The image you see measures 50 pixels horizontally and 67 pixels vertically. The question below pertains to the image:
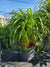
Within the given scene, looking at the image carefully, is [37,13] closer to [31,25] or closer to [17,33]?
[31,25]

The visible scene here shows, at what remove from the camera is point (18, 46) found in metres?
1.47

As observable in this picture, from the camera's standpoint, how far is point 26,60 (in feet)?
4.78

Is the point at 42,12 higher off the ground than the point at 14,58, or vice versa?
the point at 42,12

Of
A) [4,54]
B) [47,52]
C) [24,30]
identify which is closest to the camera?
[24,30]

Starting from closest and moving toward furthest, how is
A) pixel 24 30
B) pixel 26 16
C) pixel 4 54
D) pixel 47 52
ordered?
pixel 24 30 < pixel 26 16 < pixel 4 54 < pixel 47 52

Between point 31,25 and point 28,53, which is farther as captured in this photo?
point 28,53

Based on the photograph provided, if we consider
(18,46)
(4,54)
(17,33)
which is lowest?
(4,54)

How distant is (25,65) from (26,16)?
771 mm

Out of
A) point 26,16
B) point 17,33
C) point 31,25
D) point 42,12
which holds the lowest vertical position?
point 17,33

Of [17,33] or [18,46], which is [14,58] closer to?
[18,46]

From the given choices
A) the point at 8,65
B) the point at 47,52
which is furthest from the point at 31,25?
the point at 47,52

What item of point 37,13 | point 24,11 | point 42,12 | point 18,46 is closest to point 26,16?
point 24,11

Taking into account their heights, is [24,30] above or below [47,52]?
above

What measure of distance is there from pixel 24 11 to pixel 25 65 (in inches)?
34.2
